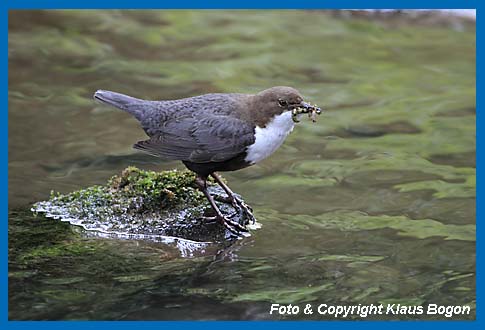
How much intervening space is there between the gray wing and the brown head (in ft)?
0.28

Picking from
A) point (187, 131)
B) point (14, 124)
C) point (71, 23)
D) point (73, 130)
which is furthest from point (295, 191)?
point (71, 23)

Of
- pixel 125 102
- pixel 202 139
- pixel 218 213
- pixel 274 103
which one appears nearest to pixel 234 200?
pixel 218 213

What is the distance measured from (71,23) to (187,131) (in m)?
5.79

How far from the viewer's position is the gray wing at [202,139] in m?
4.97

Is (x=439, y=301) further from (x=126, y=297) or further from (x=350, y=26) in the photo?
(x=350, y=26)

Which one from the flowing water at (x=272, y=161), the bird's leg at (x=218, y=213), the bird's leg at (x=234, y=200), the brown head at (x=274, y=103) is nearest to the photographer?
the flowing water at (x=272, y=161)

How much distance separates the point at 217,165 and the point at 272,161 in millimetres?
1926

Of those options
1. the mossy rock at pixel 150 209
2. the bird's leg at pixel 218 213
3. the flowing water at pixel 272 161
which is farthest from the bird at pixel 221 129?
the flowing water at pixel 272 161

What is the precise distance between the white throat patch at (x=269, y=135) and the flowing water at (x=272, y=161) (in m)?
0.61

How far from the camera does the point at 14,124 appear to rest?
755 centimetres

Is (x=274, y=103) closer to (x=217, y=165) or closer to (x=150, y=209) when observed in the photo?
(x=217, y=165)

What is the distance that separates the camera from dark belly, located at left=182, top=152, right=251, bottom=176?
197 inches

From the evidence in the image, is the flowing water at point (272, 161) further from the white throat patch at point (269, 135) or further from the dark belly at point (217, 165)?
the white throat patch at point (269, 135)

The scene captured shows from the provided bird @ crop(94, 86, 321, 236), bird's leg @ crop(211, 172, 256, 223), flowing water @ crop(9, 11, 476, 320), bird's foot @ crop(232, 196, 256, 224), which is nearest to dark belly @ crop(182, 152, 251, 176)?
bird @ crop(94, 86, 321, 236)
